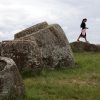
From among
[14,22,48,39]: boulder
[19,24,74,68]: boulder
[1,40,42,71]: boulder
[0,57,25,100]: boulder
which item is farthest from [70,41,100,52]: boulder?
[0,57,25,100]: boulder

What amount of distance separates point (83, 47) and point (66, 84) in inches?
554

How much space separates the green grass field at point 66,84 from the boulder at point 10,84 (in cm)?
43

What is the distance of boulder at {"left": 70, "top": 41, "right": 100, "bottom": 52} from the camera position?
29.0 meters

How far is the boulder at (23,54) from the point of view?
16875mm

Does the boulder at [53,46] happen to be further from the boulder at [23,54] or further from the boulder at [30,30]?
the boulder at [30,30]

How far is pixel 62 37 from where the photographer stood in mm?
20188

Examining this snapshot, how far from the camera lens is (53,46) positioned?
19438 millimetres

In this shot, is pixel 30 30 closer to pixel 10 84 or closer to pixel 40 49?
pixel 40 49

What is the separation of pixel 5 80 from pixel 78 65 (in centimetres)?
836

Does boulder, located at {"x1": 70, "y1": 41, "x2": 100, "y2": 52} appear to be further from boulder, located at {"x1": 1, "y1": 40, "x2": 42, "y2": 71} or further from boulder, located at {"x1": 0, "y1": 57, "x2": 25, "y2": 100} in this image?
boulder, located at {"x1": 0, "y1": 57, "x2": 25, "y2": 100}

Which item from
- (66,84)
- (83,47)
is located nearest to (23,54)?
(66,84)

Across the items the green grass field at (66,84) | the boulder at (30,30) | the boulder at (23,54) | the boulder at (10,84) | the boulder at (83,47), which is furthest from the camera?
the boulder at (83,47)

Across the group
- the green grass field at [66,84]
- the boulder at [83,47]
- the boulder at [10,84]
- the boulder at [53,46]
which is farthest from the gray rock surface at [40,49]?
the boulder at [83,47]

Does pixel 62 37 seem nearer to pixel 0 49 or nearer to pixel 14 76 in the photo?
pixel 0 49
